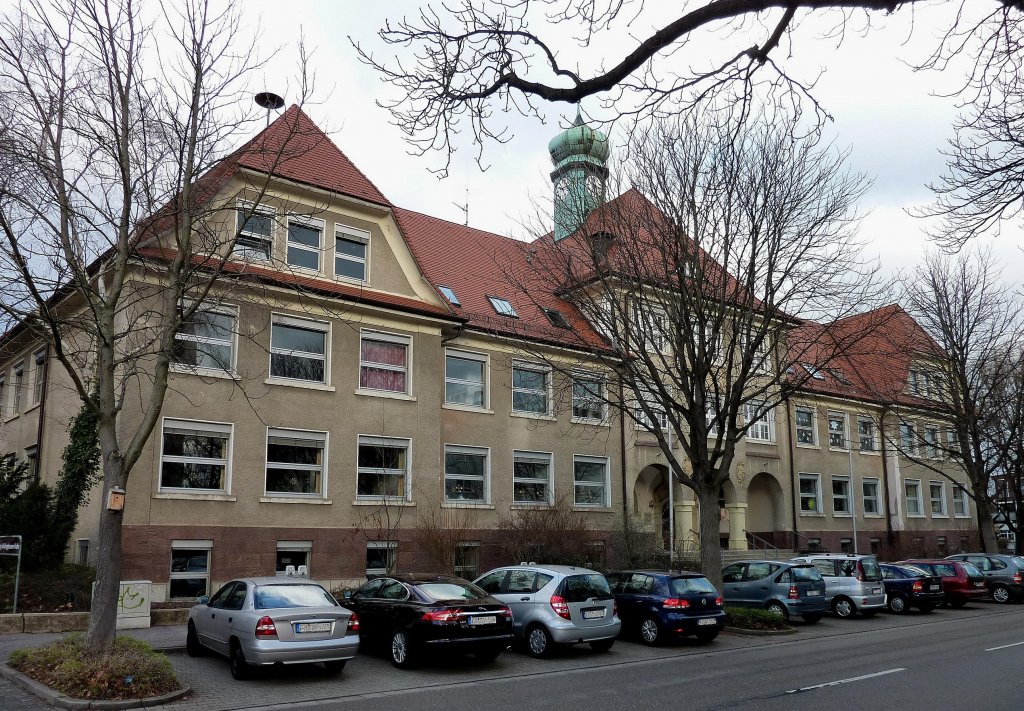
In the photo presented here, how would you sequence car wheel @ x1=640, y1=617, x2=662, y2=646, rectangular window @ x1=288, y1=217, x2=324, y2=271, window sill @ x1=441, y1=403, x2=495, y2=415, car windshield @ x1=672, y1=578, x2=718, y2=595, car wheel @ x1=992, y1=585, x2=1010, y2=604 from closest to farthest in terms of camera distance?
car wheel @ x1=640, y1=617, x2=662, y2=646 < car windshield @ x1=672, y1=578, x2=718, y2=595 < rectangular window @ x1=288, y1=217, x2=324, y2=271 < window sill @ x1=441, y1=403, x2=495, y2=415 < car wheel @ x1=992, y1=585, x2=1010, y2=604

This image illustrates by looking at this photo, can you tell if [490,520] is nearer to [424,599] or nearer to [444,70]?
[424,599]

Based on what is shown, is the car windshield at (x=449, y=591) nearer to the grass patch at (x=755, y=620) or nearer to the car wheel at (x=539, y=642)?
the car wheel at (x=539, y=642)

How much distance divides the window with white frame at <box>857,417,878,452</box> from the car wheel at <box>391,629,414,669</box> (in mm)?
28359

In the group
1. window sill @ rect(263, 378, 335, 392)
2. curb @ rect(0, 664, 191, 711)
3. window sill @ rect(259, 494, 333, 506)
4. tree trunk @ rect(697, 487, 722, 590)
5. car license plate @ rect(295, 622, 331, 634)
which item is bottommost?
curb @ rect(0, 664, 191, 711)

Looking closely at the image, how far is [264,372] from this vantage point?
2142 cm

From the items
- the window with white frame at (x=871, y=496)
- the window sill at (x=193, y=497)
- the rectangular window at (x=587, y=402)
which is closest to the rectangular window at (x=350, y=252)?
the window sill at (x=193, y=497)

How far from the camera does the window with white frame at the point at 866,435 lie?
1479 inches

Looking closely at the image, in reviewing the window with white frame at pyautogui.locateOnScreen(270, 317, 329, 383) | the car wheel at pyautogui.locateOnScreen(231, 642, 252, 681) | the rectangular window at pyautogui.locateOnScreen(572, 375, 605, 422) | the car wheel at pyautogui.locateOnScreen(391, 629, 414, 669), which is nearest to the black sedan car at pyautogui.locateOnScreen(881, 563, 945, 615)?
the rectangular window at pyautogui.locateOnScreen(572, 375, 605, 422)

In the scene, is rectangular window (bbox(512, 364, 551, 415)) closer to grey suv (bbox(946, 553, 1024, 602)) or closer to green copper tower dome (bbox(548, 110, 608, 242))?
green copper tower dome (bbox(548, 110, 608, 242))

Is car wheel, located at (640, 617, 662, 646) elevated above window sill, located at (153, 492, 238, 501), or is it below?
below

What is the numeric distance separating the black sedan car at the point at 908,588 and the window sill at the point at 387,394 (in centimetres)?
1447

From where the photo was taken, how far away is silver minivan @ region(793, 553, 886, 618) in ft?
73.2

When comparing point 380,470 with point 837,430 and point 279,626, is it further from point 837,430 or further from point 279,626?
point 837,430

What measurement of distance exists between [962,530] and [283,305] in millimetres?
41034
